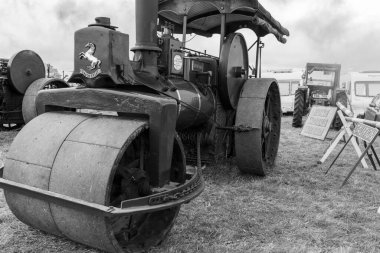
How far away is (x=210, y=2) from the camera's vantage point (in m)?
4.43

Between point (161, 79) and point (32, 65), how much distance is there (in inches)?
244

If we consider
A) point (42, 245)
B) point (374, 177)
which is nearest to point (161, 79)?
point (42, 245)

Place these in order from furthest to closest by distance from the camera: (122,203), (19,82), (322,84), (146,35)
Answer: (322,84), (19,82), (146,35), (122,203)

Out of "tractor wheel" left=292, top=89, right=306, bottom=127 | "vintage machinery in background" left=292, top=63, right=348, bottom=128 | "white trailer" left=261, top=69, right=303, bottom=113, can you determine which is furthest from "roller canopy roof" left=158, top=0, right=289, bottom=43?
"white trailer" left=261, top=69, right=303, bottom=113

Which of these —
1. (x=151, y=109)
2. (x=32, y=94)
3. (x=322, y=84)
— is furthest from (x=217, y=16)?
(x=322, y=84)

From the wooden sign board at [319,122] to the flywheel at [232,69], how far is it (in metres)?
3.54

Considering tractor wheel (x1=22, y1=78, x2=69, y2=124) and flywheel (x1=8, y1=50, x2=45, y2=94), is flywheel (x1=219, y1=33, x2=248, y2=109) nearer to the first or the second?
tractor wheel (x1=22, y1=78, x2=69, y2=124)

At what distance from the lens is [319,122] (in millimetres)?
8141

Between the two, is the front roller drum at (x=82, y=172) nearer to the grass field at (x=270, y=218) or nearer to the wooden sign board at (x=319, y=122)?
the grass field at (x=270, y=218)

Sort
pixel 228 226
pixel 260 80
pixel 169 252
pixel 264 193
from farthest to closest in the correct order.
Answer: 1. pixel 260 80
2. pixel 264 193
3. pixel 228 226
4. pixel 169 252

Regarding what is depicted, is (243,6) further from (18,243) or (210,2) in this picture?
(18,243)

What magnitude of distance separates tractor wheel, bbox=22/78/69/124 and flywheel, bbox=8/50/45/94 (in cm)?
31

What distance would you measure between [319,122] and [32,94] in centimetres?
591

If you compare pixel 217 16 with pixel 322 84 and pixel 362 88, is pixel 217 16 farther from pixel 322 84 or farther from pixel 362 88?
pixel 322 84
